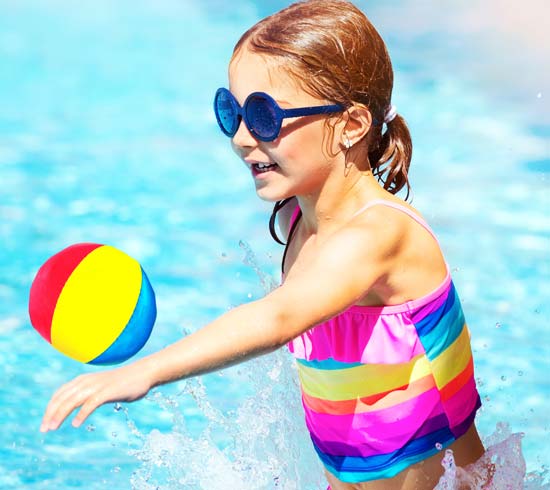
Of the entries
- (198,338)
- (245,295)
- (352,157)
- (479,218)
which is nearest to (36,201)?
(245,295)

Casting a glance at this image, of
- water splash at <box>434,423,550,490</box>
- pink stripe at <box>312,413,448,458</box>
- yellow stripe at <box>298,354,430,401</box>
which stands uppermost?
yellow stripe at <box>298,354,430,401</box>

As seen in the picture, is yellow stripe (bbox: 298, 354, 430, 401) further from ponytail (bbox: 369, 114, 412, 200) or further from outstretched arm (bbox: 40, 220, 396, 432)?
ponytail (bbox: 369, 114, 412, 200)

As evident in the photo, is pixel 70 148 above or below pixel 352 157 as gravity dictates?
below

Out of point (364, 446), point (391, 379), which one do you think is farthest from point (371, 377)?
point (364, 446)

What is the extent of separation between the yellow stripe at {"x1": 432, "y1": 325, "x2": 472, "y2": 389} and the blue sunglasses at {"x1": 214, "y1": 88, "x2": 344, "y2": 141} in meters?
0.82

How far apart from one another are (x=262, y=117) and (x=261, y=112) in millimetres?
15

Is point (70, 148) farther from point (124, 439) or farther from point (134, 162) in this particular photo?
point (124, 439)

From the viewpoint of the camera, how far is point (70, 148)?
354 inches

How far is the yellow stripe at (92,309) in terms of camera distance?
129 inches

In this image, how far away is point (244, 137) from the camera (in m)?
2.93

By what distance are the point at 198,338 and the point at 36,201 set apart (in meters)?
6.05

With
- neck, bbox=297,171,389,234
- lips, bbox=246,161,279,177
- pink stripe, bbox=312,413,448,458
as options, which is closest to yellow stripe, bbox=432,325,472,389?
pink stripe, bbox=312,413,448,458

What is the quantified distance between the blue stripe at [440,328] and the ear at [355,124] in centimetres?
56

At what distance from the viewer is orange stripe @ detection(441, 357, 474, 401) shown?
3100 mm
